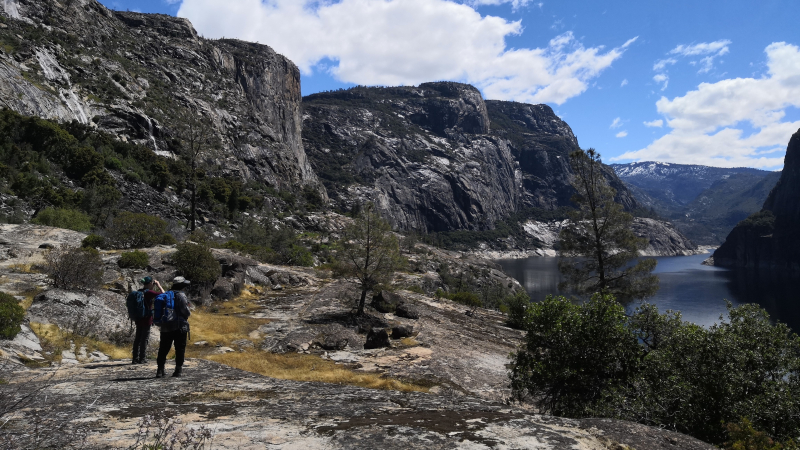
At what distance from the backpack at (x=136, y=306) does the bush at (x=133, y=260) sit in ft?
42.4

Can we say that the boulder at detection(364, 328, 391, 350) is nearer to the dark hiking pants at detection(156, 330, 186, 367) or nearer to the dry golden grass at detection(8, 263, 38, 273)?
the dark hiking pants at detection(156, 330, 186, 367)

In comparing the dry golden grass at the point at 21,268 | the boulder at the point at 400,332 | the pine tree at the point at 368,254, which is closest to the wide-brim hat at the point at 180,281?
the dry golden grass at the point at 21,268

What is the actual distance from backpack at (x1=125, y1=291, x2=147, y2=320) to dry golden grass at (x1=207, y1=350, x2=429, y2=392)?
13.0 ft

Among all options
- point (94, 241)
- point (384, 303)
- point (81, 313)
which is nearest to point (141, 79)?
point (94, 241)

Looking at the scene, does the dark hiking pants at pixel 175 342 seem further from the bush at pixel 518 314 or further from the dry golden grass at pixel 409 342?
the dry golden grass at pixel 409 342

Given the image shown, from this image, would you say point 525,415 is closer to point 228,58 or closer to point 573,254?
point 573,254

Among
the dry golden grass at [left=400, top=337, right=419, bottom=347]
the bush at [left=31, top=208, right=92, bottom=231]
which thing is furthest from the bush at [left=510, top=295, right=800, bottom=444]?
the bush at [left=31, top=208, right=92, bottom=231]

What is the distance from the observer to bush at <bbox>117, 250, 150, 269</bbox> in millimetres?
20734

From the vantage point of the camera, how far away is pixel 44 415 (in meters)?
5.02

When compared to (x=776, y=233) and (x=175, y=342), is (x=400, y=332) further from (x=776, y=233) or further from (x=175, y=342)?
(x=776, y=233)

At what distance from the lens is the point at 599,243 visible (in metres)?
24.7

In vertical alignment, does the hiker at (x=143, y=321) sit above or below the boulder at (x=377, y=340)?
A: above

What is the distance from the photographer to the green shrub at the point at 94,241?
22688 millimetres

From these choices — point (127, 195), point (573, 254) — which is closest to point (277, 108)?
point (127, 195)
